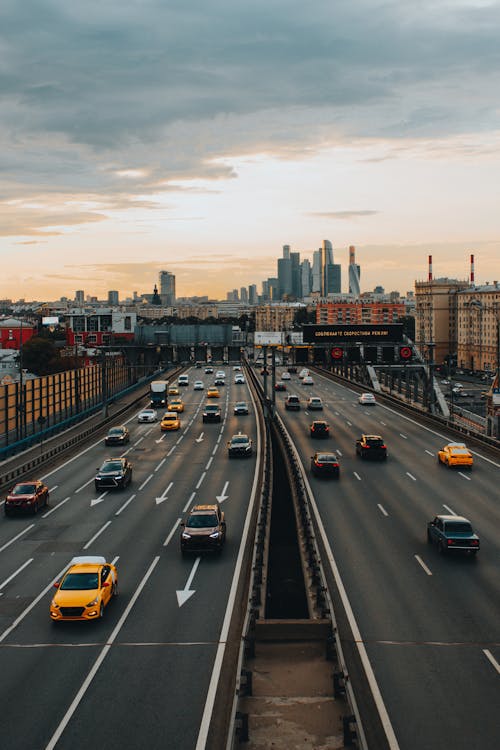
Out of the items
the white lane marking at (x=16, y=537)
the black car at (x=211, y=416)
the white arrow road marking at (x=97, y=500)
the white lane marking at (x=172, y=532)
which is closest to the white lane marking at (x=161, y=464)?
the white arrow road marking at (x=97, y=500)

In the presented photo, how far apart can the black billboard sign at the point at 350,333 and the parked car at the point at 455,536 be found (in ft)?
154

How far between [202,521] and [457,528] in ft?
29.7

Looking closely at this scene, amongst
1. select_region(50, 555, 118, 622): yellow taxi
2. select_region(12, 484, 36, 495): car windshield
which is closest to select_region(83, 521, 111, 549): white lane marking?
select_region(12, 484, 36, 495): car windshield

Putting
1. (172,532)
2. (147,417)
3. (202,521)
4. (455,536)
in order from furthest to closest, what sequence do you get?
(147,417), (172,532), (202,521), (455,536)

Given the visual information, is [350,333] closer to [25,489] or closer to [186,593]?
[25,489]

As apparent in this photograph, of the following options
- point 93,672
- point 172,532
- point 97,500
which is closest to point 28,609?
point 93,672

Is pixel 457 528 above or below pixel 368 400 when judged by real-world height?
above

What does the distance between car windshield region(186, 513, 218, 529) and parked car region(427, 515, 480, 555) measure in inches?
316

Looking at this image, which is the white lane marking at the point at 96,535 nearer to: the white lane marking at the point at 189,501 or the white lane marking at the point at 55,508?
the white lane marking at the point at 55,508

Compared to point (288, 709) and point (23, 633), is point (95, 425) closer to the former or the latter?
point (23, 633)

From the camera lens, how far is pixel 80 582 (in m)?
21.6

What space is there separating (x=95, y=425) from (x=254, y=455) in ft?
64.3

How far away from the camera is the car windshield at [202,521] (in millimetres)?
28094

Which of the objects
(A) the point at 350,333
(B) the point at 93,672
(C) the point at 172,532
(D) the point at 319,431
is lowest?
(C) the point at 172,532
